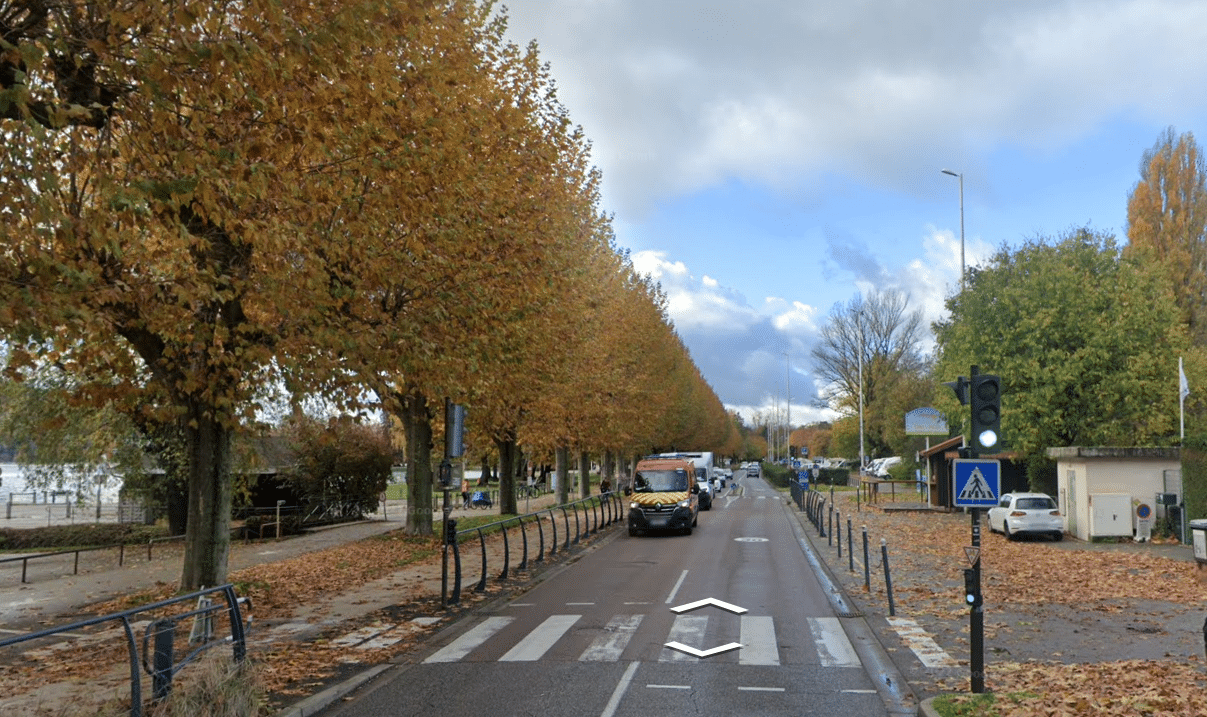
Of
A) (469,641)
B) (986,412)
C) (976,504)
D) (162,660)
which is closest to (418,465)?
(469,641)

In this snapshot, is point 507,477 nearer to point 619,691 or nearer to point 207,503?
point 207,503

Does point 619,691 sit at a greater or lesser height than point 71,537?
greater

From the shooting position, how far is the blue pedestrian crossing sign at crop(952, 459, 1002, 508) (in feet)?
32.7

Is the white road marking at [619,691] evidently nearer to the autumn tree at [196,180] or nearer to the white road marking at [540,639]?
the white road marking at [540,639]

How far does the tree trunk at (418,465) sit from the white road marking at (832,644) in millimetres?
14676

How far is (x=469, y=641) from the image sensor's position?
12672 mm

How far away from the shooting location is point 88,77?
30.3ft

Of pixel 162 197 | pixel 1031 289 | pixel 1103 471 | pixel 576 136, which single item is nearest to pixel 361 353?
pixel 162 197

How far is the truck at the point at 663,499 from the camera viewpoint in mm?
29547

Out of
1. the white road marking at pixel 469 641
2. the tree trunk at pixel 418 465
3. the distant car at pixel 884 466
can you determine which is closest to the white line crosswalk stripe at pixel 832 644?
the white road marking at pixel 469 641

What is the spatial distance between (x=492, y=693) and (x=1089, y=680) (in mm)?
5971

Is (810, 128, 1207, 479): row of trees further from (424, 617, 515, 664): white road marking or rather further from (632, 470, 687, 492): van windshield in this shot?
(424, 617, 515, 664): white road marking

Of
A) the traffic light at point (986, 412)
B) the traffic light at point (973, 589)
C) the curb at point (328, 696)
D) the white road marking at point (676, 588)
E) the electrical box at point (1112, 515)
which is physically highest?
the traffic light at point (986, 412)

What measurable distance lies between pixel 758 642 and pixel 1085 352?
25.4m
